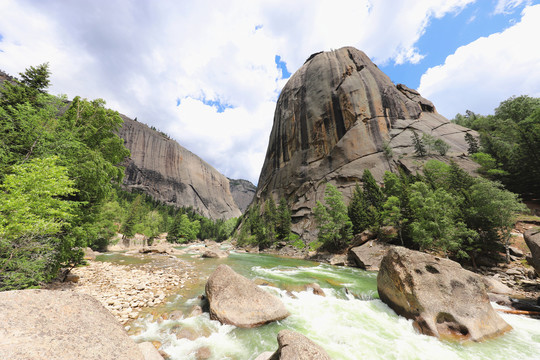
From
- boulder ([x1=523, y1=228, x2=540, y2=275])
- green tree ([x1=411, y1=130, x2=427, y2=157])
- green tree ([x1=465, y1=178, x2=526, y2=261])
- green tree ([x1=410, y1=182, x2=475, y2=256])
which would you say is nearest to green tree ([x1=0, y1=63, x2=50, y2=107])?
boulder ([x1=523, y1=228, x2=540, y2=275])

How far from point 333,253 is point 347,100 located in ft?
143

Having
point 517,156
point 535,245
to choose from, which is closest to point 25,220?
point 535,245

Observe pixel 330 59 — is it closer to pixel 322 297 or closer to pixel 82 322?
pixel 322 297

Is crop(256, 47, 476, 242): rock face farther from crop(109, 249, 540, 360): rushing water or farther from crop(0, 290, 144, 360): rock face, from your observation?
crop(0, 290, 144, 360): rock face

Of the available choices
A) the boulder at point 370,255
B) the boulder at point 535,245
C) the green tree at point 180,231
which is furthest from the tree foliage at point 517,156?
the green tree at point 180,231

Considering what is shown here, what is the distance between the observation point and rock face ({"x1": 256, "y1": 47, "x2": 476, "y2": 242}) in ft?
153

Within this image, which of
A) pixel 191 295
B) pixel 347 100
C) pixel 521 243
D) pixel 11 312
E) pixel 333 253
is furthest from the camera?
pixel 347 100

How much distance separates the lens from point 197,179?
116438 millimetres

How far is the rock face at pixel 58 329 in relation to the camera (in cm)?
292

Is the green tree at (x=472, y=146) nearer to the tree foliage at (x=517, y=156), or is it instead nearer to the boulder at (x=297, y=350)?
the tree foliage at (x=517, y=156)

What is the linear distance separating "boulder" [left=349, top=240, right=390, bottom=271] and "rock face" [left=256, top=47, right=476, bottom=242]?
18.2 meters

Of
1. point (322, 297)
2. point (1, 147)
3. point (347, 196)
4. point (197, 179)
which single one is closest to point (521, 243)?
point (322, 297)

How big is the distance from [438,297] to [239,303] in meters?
8.18

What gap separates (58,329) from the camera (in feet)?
11.4
